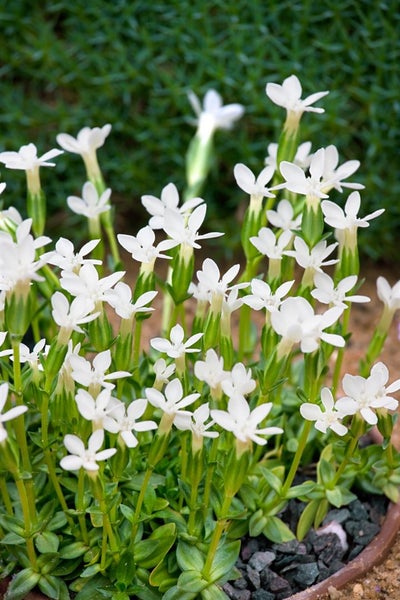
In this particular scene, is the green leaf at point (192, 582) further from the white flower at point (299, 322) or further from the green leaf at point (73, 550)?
the white flower at point (299, 322)

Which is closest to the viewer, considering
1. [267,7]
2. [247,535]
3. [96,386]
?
[96,386]

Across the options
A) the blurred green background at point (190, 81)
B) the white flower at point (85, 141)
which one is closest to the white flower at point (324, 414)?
the white flower at point (85, 141)

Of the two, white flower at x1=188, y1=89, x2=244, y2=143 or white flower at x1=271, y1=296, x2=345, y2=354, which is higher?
white flower at x1=271, y1=296, x2=345, y2=354

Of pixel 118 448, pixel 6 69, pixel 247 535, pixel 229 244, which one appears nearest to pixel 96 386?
pixel 118 448

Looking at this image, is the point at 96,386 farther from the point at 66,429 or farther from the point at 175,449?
the point at 175,449

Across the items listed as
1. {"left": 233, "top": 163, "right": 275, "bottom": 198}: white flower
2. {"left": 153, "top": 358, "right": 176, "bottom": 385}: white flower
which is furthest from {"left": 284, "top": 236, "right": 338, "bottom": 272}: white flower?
{"left": 153, "top": 358, "right": 176, "bottom": 385}: white flower

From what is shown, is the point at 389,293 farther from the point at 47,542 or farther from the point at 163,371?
the point at 47,542

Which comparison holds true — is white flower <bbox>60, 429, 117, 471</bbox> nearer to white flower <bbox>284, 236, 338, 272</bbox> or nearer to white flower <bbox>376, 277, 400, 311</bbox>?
white flower <bbox>284, 236, 338, 272</bbox>

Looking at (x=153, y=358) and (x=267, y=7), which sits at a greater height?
(x=267, y=7)
